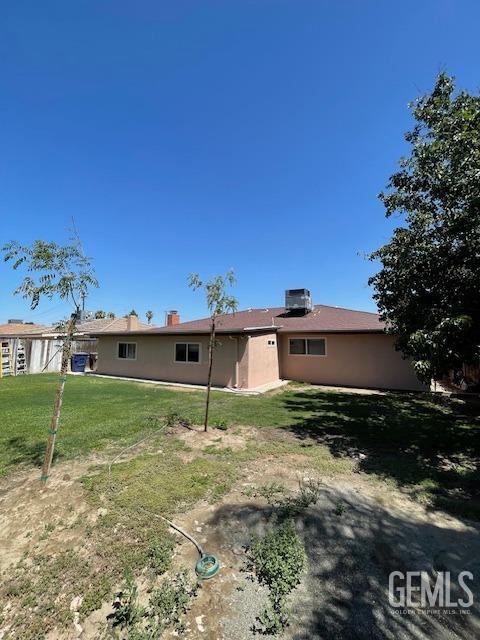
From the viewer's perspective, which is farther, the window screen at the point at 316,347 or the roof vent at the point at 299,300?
the roof vent at the point at 299,300

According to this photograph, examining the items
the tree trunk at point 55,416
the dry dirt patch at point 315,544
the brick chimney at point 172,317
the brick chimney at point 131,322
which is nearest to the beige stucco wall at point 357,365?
the dry dirt patch at point 315,544

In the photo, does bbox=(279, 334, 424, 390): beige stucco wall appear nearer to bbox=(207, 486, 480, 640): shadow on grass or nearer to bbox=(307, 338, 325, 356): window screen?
bbox=(307, 338, 325, 356): window screen

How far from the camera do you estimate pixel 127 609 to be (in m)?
2.40

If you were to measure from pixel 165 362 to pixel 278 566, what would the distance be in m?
13.5

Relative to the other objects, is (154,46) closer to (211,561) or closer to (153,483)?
(153,483)

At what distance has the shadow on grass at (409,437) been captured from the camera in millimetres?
4566

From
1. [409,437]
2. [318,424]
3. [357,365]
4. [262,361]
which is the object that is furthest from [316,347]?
[409,437]

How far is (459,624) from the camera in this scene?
7.68 ft

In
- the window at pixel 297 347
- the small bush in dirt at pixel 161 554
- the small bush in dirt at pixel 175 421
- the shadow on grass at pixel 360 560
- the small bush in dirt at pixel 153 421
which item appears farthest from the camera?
the window at pixel 297 347

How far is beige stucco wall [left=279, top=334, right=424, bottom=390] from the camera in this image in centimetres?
1323

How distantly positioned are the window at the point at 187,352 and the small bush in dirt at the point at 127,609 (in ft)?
39.5

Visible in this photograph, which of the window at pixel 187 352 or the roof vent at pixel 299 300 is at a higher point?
the roof vent at pixel 299 300

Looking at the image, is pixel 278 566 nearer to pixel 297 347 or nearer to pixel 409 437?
pixel 409 437

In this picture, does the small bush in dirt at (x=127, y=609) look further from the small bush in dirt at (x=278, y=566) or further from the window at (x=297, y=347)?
the window at (x=297, y=347)
